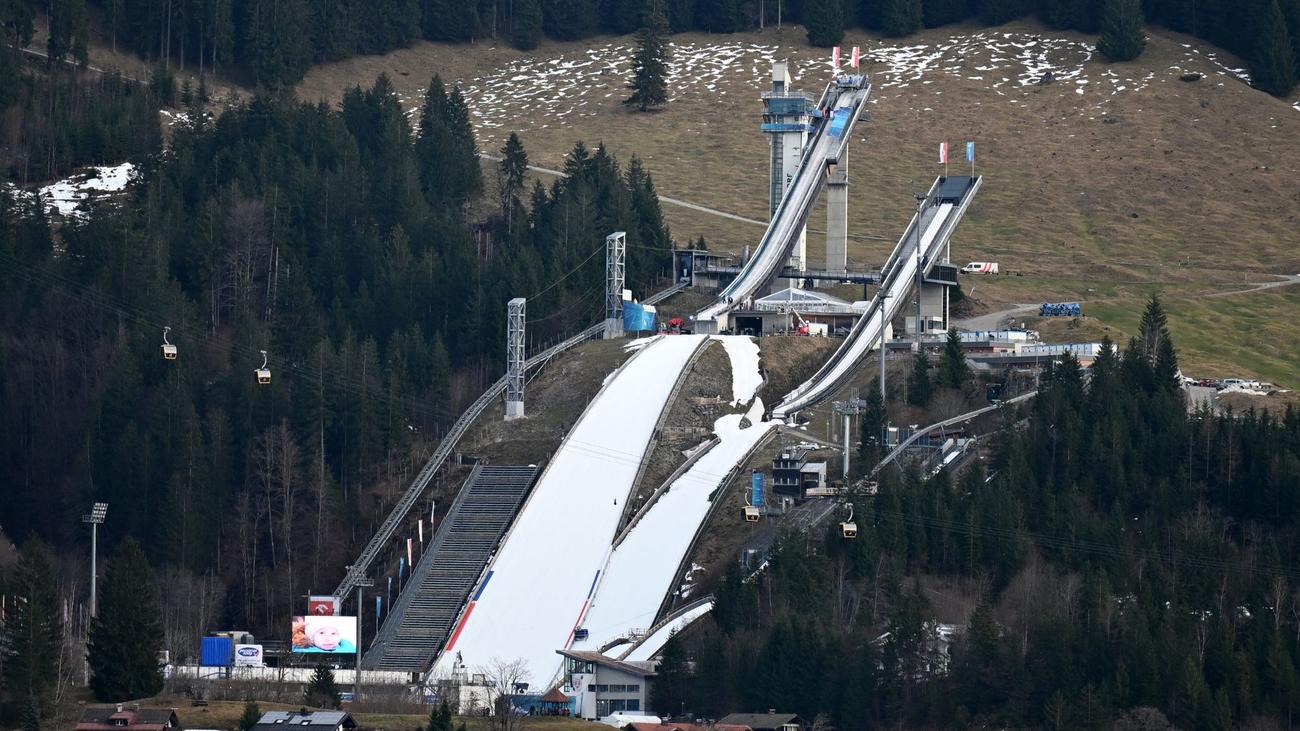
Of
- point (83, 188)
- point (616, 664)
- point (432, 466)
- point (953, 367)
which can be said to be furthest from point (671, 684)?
point (83, 188)

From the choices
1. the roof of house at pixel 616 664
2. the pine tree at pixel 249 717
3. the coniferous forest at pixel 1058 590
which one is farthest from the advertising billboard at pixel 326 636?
the pine tree at pixel 249 717

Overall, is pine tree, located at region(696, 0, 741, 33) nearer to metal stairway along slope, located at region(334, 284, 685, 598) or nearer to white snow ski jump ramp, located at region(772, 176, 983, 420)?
white snow ski jump ramp, located at region(772, 176, 983, 420)

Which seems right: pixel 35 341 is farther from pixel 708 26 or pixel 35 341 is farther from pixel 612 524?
pixel 708 26

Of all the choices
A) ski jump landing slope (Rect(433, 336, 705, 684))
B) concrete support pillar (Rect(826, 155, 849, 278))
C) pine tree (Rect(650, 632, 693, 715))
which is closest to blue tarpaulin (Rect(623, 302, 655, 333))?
ski jump landing slope (Rect(433, 336, 705, 684))

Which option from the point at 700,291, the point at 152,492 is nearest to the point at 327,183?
the point at 700,291

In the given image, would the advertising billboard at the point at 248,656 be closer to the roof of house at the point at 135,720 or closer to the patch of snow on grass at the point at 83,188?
the roof of house at the point at 135,720

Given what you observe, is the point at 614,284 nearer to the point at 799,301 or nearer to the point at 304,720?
the point at 799,301
